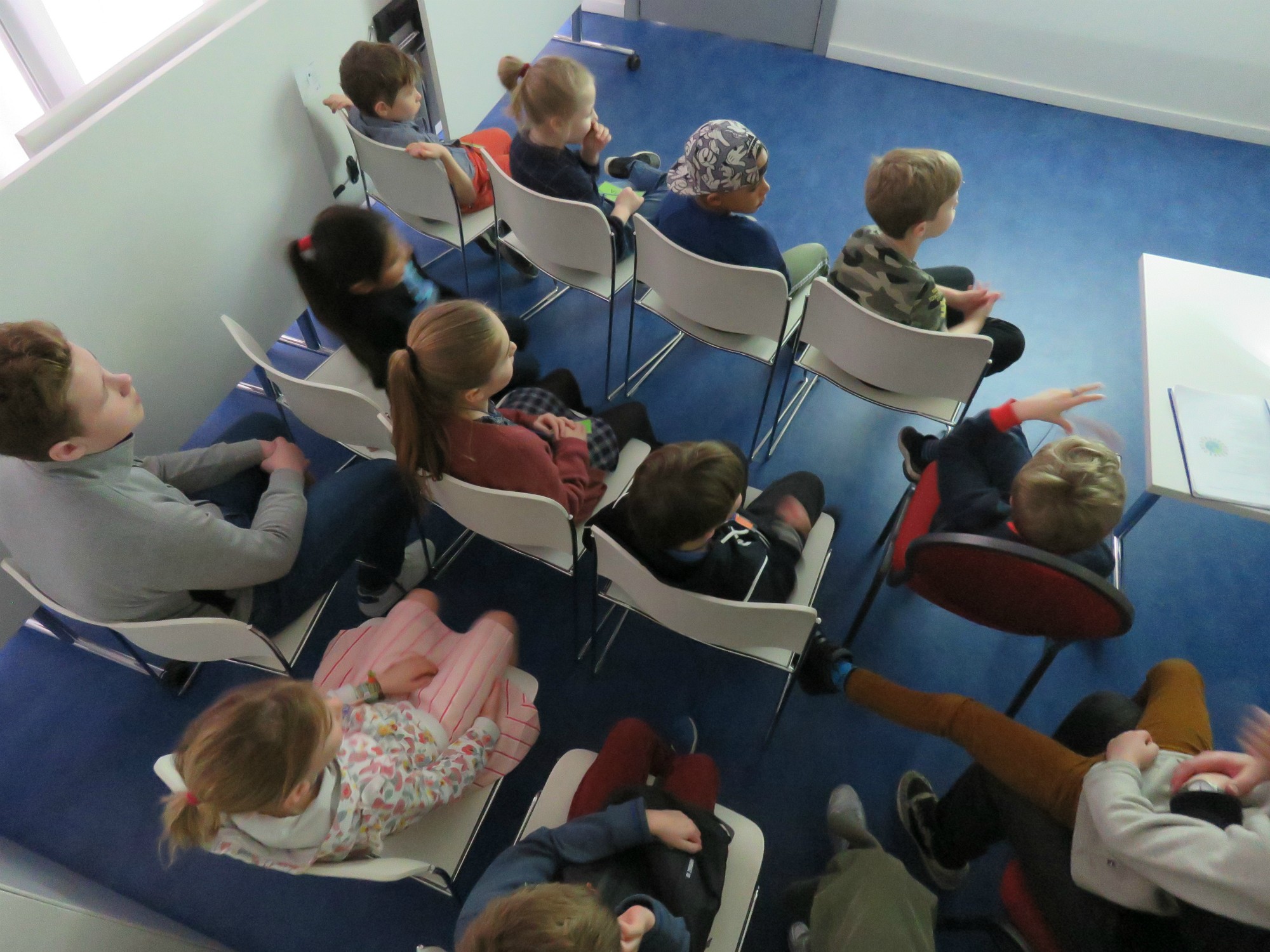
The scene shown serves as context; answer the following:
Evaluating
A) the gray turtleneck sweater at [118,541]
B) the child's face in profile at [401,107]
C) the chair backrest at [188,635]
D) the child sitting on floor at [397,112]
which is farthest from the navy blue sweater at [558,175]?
the chair backrest at [188,635]

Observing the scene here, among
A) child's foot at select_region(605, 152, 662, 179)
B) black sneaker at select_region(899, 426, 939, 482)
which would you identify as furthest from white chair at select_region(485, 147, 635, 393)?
black sneaker at select_region(899, 426, 939, 482)

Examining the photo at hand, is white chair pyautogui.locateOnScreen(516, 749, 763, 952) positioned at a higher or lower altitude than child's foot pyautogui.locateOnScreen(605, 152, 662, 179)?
lower

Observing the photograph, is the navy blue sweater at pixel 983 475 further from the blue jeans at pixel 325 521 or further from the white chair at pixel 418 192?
the white chair at pixel 418 192

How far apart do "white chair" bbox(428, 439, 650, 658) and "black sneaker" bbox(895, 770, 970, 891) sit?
36.6 inches

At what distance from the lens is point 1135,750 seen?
1205mm

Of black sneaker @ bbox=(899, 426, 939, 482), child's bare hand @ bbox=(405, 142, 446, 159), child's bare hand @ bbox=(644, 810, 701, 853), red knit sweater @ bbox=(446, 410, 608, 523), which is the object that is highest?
child's bare hand @ bbox=(405, 142, 446, 159)

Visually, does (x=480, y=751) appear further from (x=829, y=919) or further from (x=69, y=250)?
(x=69, y=250)

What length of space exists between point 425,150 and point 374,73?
1.04ft

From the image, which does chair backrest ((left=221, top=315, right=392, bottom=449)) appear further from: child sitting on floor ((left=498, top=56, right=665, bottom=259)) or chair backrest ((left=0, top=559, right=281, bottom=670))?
child sitting on floor ((left=498, top=56, right=665, bottom=259))

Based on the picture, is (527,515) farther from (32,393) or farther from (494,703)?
(32,393)

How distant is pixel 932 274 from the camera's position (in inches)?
96.5

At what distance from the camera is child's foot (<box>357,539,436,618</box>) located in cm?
207

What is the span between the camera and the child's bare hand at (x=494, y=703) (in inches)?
58.7

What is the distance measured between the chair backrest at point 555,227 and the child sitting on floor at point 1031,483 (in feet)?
3.78
